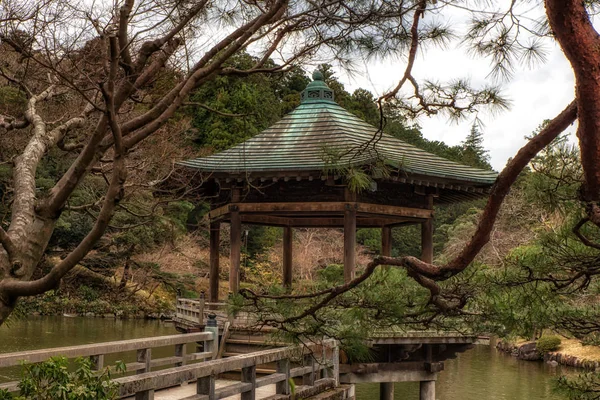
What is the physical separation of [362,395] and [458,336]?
232 inches

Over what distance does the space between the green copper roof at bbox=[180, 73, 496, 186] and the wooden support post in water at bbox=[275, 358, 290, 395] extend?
10.4 feet

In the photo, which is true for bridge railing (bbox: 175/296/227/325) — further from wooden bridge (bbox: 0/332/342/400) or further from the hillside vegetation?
the hillside vegetation

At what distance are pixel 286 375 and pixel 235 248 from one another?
3.98m

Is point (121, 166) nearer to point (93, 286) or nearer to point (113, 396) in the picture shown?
point (113, 396)

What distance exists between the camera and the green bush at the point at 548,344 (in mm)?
21031

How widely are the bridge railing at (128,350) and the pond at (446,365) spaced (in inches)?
238

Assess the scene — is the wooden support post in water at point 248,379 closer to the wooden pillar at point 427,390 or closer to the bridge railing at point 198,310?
the bridge railing at point 198,310

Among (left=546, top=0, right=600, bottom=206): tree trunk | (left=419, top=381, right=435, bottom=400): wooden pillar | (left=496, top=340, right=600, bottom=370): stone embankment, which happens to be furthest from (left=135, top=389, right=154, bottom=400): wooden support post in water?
(left=496, top=340, right=600, bottom=370): stone embankment

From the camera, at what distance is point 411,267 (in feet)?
9.78

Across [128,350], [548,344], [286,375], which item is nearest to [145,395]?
[128,350]

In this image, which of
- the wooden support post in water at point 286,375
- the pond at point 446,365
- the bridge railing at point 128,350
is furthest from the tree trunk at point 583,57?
the pond at point 446,365

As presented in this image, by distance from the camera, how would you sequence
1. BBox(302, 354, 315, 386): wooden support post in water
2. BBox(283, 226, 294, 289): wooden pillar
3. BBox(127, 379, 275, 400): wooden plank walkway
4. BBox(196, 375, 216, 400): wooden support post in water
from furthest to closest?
BBox(283, 226, 294, 289): wooden pillar < BBox(302, 354, 315, 386): wooden support post in water < BBox(127, 379, 275, 400): wooden plank walkway < BBox(196, 375, 216, 400): wooden support post in water

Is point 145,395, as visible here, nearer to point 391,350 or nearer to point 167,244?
point 391,350

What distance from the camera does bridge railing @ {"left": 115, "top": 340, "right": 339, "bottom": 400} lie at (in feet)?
15.6
